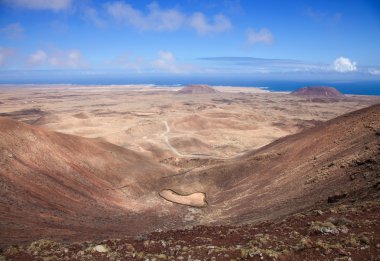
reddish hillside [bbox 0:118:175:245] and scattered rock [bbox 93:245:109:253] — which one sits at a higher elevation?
scattered rock [bbox 93:245:109:253]

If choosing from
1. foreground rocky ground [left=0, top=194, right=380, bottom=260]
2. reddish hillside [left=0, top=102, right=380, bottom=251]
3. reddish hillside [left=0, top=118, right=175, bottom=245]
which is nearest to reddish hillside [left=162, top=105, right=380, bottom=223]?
reddish hillside [left=0, top=102, right=380, bottom=251]

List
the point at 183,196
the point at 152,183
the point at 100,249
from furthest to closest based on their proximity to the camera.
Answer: the point at 152,183
the point at 183,196
the point at 100,249

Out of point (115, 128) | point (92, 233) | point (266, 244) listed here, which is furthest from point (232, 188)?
point (115, 128)

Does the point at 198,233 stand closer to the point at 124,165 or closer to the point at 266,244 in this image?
the point at 266,244

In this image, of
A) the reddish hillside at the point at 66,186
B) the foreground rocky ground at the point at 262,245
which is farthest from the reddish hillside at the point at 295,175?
the foreground rocky ground at the point at 262,245

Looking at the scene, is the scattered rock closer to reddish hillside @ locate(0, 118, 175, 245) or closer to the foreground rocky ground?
the foreground rocky ground

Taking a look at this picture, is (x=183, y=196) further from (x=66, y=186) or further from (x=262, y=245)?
(x=262, y=245)

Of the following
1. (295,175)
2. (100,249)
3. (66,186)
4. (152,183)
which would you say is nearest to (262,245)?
(100,249)

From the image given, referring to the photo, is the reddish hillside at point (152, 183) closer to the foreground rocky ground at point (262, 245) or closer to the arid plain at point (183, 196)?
the arid plain at point (183, 196)
